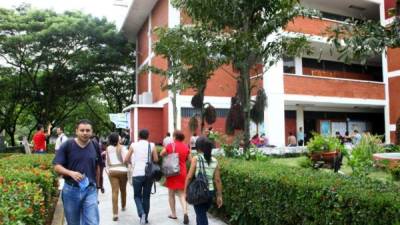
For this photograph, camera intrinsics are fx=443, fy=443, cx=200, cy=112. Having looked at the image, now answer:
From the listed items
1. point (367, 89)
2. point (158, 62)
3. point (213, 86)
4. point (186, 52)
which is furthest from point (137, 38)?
point (186, 52)

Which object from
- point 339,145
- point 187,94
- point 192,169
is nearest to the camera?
point 192,169

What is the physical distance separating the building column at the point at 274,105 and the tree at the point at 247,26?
10.8 metres

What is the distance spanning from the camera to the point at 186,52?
1192 centimetres

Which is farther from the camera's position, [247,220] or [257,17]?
[257,17]

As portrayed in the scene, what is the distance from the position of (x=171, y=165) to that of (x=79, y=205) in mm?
2750

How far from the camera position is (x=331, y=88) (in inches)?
928

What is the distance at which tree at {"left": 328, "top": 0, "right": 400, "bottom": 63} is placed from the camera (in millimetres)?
4391

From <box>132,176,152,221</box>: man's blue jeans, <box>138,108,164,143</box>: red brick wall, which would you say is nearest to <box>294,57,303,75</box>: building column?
<box>138,108,164,143</box>: red brick wall

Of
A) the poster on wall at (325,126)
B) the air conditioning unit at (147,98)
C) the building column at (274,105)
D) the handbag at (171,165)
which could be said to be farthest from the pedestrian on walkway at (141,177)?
the poster on wall at (325,126)

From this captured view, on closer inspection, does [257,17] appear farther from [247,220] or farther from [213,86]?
[213,86]

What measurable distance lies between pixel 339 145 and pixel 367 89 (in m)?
12.0

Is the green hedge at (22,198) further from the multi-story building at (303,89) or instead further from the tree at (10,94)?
the tree at (10,94)

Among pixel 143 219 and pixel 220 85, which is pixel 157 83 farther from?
pixel 143 219

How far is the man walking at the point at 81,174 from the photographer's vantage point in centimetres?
522
